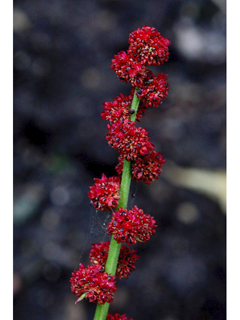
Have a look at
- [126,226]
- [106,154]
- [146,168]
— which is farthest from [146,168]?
[106,154]

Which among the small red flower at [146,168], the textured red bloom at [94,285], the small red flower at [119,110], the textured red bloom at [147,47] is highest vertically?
the textured red bloom at [147,47]

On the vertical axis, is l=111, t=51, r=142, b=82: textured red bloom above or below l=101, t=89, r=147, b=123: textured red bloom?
above

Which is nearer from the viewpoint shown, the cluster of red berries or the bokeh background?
the cluster of red berries

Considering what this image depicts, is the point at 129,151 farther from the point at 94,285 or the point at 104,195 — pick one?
the point at 94,285

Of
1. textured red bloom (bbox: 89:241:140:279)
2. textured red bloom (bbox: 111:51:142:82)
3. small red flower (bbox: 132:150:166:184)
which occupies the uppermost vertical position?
textured red bloom (bbox: 111:51:142:82)

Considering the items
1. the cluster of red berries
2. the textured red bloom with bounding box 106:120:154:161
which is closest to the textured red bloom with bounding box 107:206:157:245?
the cluster of red berries

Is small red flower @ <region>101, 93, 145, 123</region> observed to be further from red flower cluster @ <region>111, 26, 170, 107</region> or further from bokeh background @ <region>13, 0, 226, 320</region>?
bokeh background @ <region>13, 0, 226, 320</region>

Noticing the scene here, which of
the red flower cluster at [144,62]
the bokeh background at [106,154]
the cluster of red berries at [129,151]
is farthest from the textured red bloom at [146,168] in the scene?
the bokeh background at [106,154]

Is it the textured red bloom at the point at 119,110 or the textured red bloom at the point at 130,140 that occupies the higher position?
the textured red bloom at the point at 119,110

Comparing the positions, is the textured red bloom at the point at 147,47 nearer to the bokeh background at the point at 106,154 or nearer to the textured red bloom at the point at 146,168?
the textured red bloom at the point at 146,168
